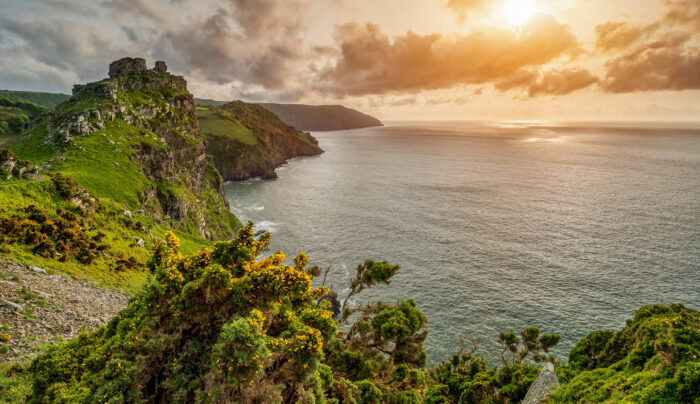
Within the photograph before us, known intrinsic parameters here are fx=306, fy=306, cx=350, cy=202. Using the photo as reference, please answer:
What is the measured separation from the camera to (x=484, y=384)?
27.1m

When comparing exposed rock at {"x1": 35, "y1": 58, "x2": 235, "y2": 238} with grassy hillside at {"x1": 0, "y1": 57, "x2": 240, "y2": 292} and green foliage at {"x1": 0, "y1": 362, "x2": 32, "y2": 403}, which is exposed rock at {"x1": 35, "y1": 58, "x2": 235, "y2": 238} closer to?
grassy hillside at {"x1": 0, "y1": 57, "x2": 240, "y2": 292}

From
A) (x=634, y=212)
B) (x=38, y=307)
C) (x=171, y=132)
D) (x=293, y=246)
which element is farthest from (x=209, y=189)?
(x=634, y=212)

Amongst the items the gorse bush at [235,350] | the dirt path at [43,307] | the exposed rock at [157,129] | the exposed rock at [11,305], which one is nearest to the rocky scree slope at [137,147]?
the exposed rock at [157,129]

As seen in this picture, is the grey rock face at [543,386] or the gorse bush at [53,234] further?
the gorse bush at [53,234]

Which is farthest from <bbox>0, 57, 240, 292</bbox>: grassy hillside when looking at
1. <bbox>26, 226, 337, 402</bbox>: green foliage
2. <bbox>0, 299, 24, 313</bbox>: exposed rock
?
<bbox>26, 226, 337, 402</bbox>: green foliage

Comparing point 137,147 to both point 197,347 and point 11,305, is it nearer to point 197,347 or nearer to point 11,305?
point 11,305

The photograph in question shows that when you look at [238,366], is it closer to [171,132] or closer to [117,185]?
[117,185]

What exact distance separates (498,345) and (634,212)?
278 feet

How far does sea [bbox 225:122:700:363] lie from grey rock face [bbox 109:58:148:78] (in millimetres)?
56905

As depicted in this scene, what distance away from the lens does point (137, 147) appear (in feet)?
243

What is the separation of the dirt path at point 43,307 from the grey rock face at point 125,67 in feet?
312

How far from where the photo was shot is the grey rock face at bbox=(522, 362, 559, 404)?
22.5 m

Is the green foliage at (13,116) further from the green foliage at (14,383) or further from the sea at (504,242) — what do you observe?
the green foliage at (14,383)

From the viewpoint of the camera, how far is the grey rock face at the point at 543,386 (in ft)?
73.7
